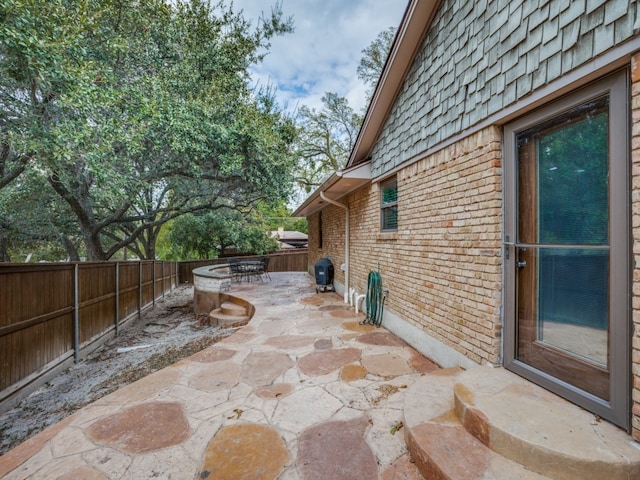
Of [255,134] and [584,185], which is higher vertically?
[255,134]

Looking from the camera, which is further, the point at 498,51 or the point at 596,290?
the point at 498,51

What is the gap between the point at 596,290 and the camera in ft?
6.77

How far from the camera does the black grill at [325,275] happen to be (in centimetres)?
867

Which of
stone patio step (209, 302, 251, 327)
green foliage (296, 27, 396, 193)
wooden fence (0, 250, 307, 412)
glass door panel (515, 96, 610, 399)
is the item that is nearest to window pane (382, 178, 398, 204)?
glass door panel (515, 96, 610, 399)

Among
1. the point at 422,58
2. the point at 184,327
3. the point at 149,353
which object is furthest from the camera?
the point at 184,327

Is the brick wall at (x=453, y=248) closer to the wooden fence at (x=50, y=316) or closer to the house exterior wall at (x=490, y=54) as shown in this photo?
the house exterior wall at (x=490, y=54)

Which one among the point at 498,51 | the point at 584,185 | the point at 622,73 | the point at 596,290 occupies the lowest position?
the point at 596,290

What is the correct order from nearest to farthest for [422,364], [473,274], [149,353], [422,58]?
[473,274] < [422,364] < [422,58] < [149,353]

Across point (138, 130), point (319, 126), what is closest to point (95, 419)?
point (138, 130)

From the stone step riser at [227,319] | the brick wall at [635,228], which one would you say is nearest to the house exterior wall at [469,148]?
the brick wall at [635,228]

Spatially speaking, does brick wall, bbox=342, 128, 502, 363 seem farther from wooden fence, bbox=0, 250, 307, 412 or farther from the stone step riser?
wooden fence, bbox=0, 250, 307, 412

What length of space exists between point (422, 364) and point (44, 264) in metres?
5.60

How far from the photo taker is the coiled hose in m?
5.20

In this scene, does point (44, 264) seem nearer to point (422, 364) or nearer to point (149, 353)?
point (149, 353)
